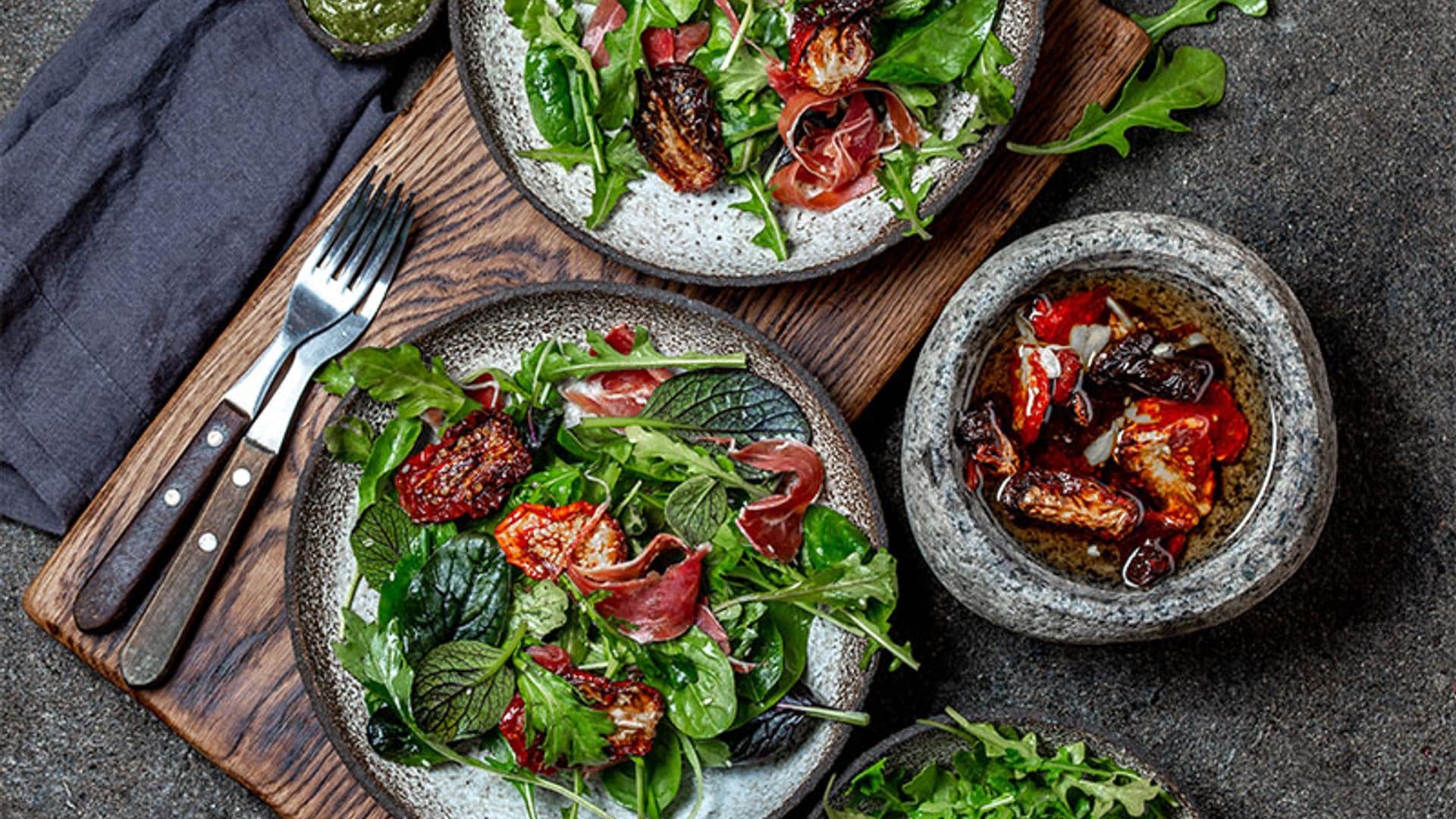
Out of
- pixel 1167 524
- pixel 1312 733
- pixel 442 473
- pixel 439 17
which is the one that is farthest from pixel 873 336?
pixel 1312 733

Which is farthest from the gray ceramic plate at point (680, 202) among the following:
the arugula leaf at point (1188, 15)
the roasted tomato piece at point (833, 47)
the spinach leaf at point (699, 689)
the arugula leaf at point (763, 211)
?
the spinach leaf at point (699, 689)

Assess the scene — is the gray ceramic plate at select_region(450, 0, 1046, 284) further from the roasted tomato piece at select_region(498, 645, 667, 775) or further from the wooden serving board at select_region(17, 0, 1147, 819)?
the roasted tomato piece at select_region(498, 645, 667, 775)

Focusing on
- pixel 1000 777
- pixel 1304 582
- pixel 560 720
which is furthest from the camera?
pixel 1304 582

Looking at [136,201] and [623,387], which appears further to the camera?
[136,201]

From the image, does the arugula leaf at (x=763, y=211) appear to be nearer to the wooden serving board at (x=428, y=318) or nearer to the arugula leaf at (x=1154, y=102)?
the wooden serving board at (x=428, y=318)

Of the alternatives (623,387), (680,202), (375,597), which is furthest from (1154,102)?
(375,597)

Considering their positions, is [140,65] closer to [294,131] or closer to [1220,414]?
[294,131]

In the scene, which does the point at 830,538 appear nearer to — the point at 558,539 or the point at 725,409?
the point at 725,409
